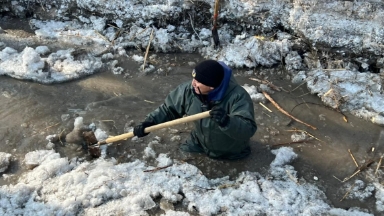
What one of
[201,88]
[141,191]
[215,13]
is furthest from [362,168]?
[215,13]

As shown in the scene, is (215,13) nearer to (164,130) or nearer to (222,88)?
(164,130)

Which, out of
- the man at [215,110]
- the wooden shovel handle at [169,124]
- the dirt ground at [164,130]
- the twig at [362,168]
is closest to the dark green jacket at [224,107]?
the man at [215,110]

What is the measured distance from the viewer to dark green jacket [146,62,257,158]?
3490 millimetres

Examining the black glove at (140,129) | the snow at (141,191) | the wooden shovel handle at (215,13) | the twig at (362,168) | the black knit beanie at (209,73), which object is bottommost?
the snow at (141,191)

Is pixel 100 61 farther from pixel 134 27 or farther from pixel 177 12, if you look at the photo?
pixel 177 12

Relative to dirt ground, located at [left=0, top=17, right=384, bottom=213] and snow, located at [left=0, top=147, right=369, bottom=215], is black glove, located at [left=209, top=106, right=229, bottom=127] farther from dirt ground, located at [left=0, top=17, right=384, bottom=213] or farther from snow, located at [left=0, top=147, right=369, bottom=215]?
dirt ground, located at [left=0, top=17, right=384, bottom=213]

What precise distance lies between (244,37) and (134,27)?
5.21 feet

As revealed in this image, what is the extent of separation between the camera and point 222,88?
3549 millimetres

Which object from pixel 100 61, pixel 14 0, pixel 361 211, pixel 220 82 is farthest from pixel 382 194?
pixel 14 0

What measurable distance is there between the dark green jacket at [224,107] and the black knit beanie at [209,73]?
93 mm

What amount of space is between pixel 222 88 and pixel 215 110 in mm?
313

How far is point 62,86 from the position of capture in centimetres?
518

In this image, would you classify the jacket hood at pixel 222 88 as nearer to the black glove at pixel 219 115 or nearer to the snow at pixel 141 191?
the black glove at pixel 219 115

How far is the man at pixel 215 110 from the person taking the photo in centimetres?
340
